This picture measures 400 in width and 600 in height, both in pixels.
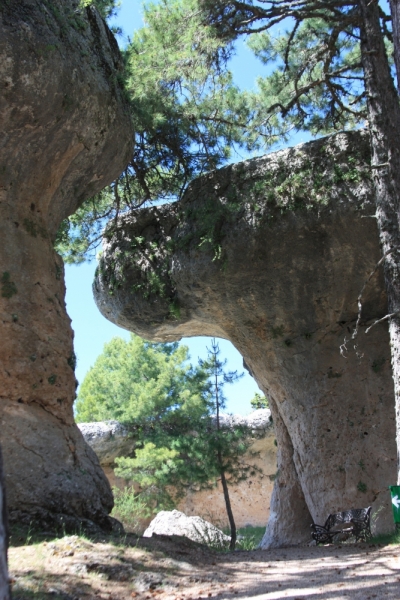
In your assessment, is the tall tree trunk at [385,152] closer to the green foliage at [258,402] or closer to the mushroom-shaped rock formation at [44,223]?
the mushroom-shaped rock formation at [44,223]

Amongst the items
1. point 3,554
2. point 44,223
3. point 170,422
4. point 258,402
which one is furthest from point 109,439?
point 3,554

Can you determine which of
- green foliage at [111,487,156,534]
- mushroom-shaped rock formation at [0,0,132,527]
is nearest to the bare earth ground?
mushroom-shaped rock formation at [0,0,132,527]

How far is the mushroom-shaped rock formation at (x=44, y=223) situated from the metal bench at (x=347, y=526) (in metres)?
3.93

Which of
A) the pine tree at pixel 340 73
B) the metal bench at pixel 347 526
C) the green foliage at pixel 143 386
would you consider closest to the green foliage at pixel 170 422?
the green foliage at pixel 143 386

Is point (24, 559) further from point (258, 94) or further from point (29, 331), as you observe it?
point (258, 94)

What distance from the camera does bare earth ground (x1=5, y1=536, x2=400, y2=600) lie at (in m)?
5.33

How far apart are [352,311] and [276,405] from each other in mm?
3173

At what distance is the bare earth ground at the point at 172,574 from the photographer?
5.33 m

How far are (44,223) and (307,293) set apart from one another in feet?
17.4

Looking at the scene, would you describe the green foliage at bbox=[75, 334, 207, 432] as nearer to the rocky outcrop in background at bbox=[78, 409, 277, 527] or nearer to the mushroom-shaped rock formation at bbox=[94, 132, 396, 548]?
the rocky outcrop in background at bbox=[78, 409, 277, 527]

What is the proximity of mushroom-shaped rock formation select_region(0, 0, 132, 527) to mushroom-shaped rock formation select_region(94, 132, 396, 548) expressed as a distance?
3.24m

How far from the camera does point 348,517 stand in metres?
9.91

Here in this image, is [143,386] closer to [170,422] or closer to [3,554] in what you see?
[170,422]

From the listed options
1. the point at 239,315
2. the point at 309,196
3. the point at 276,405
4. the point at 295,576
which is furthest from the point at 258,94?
the point at 295,576
